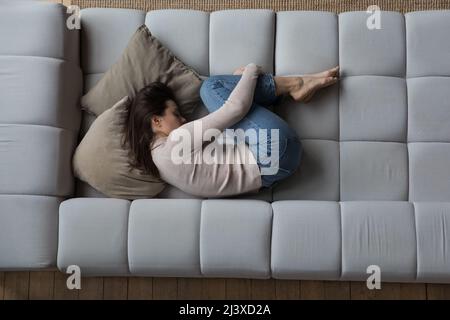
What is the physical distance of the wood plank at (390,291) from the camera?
5.99 feet

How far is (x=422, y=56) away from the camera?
5.81 feet

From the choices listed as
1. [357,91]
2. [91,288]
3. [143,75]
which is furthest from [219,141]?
[91,288]

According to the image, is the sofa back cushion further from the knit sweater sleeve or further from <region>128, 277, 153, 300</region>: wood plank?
<region>128, 277, 153, 300</region>: wood plank

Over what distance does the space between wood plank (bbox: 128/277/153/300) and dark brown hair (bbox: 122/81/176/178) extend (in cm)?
48

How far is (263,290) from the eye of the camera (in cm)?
186

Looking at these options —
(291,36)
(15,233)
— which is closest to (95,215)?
(15,233)

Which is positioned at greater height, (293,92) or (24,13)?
(24,13)

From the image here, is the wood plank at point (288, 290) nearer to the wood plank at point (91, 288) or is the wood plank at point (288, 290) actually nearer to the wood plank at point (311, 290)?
the wood plank at point (311, 290)

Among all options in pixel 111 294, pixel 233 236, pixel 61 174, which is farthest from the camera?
pixel 111 294

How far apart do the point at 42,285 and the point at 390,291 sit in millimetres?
1414

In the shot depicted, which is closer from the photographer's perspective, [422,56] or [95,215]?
[95,215]

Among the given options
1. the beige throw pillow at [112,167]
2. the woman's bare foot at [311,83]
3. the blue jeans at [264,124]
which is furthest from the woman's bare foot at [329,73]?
the beige throw pillow at [112,167]

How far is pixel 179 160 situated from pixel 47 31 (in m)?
0.72
